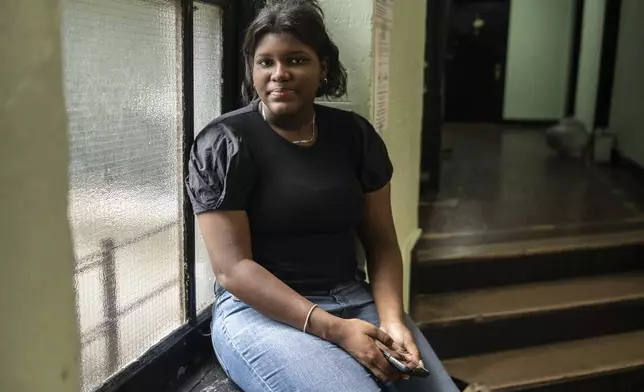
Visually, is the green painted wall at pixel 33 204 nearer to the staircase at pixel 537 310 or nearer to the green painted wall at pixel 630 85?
the staircase at pixel 537 310

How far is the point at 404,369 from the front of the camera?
3.79ft

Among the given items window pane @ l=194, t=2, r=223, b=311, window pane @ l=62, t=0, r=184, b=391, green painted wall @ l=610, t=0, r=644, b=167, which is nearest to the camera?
window pane @ l=62, t=0, r=184, b=391

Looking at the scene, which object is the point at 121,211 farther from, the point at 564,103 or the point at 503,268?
the point at 564,103

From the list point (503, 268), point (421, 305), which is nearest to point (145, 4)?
point (421, 305)

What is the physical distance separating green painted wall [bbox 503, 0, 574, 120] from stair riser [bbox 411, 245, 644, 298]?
13.8ft

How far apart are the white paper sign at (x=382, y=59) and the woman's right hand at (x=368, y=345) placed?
0.63m

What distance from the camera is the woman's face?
1260 millimetres

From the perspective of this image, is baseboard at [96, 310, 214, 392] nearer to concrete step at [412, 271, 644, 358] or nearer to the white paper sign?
the white paper sign

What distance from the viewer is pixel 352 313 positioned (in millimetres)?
1319

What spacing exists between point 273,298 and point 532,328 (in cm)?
165

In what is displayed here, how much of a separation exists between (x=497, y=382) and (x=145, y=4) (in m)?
1.71

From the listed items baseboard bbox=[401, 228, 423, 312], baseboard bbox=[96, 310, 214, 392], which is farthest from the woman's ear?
baseboard bbox=[401, 228, 423, 312]

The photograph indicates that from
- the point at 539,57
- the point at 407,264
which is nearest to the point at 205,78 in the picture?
the point at 407,264

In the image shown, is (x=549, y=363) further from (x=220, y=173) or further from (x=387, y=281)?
(x=220, y=173)
